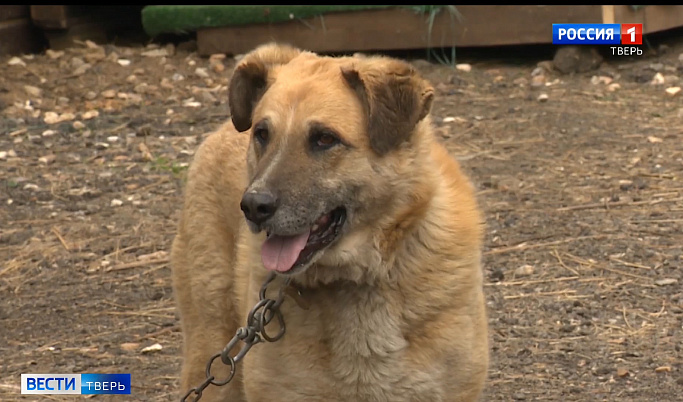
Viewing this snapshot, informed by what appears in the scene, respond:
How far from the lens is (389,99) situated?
3545mm

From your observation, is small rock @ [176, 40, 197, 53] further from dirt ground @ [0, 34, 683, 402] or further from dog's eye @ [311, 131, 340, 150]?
dog's eye @ [311, 131, 340, 150]

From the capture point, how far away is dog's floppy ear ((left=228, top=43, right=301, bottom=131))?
12.8ft

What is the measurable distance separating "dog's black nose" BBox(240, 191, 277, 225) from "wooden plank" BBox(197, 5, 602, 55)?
18.8ft

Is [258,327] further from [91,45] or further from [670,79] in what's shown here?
[91,45]

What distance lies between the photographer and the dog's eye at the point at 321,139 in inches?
138

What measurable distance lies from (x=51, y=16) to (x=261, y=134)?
7.04 meters

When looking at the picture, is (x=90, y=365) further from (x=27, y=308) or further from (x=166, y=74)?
(x=166, y=74)

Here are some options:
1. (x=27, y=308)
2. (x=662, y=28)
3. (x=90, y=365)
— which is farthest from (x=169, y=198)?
(x=662, y=28)

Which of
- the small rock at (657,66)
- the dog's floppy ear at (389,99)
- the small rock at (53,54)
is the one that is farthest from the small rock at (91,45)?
the dog's floppy ear at (389,99)

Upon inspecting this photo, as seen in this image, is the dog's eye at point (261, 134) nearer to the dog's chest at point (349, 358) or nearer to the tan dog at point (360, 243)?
the tan dog at point (360, 243)

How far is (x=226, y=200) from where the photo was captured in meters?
4.20

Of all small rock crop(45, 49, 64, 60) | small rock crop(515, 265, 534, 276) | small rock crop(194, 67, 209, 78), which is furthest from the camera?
small rock crop(45, 49, 64, 60)

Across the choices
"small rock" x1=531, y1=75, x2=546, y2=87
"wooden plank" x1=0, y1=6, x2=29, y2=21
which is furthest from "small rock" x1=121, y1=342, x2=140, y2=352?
"wooden plank" x1=0, y1=6, x2=29, y2=21

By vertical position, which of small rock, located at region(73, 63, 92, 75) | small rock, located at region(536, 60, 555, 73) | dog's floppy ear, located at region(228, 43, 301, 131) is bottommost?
small rock, located at region(536, 60, 555, 73)
